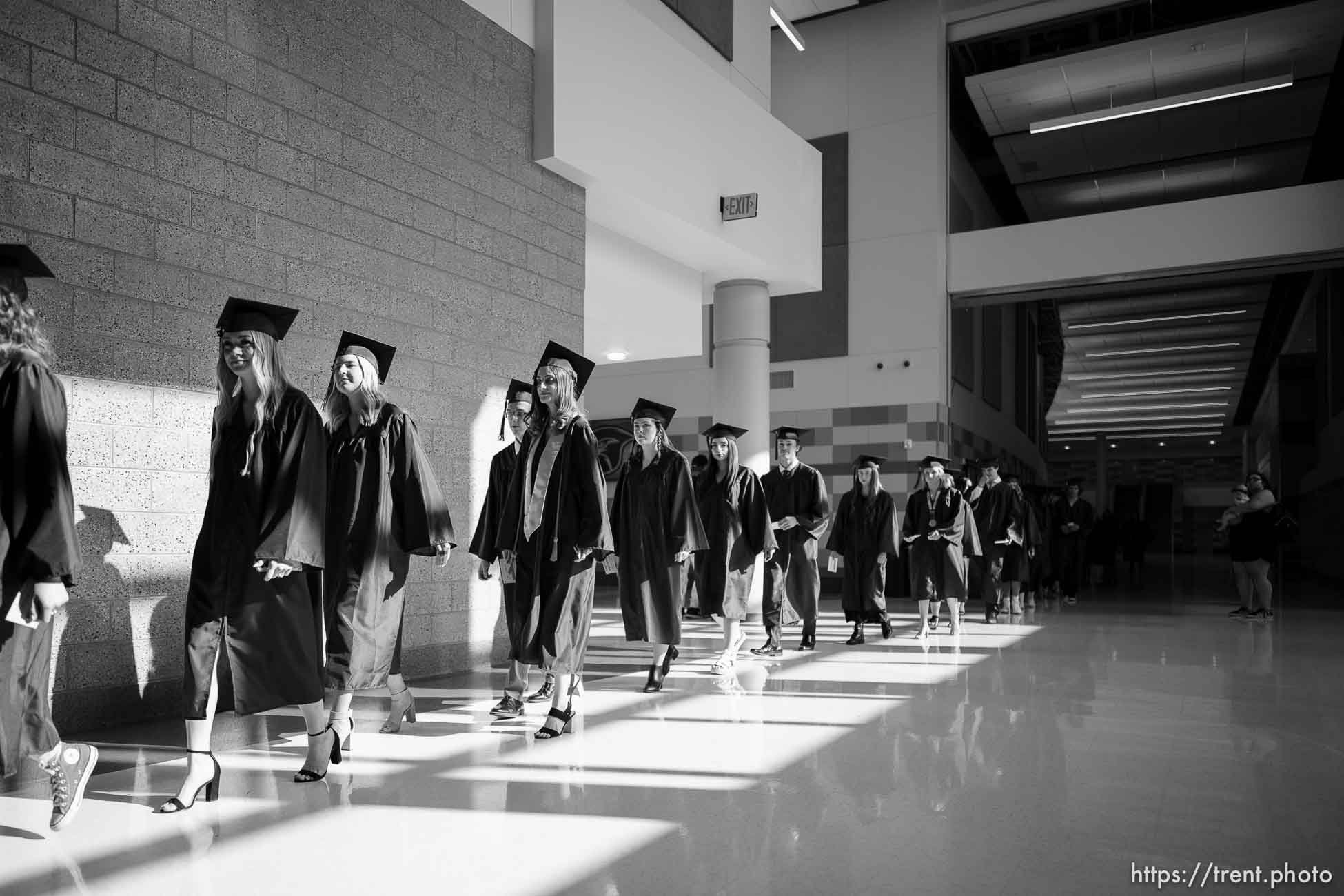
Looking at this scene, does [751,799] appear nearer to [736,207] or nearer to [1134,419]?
[736,207]

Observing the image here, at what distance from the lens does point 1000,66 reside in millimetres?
13758

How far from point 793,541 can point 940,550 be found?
1.68m

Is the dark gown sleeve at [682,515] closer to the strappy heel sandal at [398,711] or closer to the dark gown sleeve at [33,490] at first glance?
the strappy heel sandal at [398,711]

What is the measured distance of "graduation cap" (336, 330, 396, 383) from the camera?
13.0 ft

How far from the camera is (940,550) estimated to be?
8.45 m

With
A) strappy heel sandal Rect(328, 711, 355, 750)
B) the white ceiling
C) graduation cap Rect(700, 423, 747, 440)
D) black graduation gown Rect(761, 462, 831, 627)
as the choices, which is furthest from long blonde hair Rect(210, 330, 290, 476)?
the white ceiling

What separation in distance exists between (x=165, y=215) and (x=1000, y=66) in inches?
485

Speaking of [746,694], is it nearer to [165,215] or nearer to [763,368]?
[165,215]

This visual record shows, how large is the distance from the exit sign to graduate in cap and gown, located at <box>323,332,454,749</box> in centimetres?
536

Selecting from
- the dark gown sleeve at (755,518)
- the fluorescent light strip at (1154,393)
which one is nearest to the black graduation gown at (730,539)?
the dark gown sleeve at (755,518)

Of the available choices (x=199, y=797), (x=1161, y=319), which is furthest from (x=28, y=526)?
(x=1161, y=319)

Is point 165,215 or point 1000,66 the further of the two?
point 1000,66

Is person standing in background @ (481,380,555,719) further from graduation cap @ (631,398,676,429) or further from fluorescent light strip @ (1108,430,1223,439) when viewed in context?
fluorescent light strip @ (1108,430,1223,439)

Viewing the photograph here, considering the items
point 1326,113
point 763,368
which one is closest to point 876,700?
point 763,368
